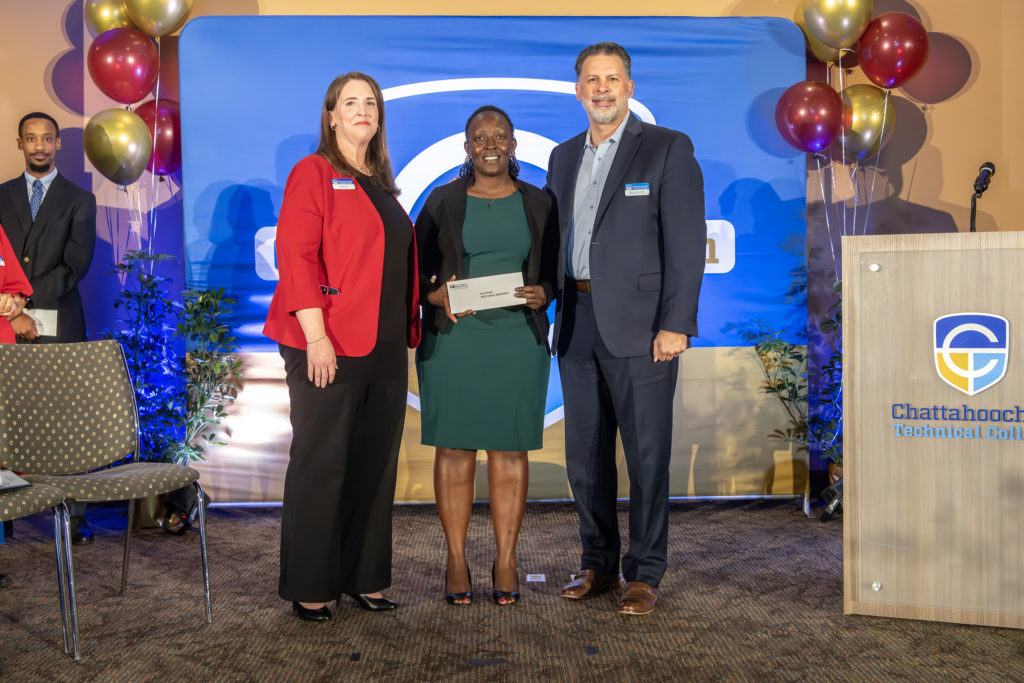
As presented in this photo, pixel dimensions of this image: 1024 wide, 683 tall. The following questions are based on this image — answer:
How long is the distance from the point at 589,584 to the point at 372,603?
810 mm

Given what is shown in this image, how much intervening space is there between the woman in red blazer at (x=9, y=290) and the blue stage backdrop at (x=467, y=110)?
113cm

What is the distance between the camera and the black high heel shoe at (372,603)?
2.99 meters

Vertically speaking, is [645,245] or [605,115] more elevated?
[605,115]

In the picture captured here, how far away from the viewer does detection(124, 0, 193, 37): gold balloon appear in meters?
4.35

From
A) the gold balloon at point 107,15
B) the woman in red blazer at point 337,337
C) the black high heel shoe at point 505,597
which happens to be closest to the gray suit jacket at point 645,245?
the woman in red blazer at point 337,337

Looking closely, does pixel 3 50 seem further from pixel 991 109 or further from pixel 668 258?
pixel 991 109

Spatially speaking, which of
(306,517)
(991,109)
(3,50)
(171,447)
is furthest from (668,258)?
(3,50)

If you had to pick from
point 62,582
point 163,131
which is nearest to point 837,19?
point 163,131

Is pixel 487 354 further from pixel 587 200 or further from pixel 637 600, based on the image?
pixel 637 600

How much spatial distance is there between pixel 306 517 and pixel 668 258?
1.55m

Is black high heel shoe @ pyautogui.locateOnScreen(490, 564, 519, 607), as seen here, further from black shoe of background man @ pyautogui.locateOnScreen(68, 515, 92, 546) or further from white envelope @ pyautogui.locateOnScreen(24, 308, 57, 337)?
white envelope @ pyautogui.locateOnScreen(24, 308, 57, 337)

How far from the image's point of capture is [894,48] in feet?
14.3

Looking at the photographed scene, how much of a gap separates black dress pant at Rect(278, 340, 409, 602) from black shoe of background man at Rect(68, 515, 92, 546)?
167 centimetres

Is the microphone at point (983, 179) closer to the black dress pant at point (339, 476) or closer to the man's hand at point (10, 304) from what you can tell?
the black dress pant at point (339, 476)
